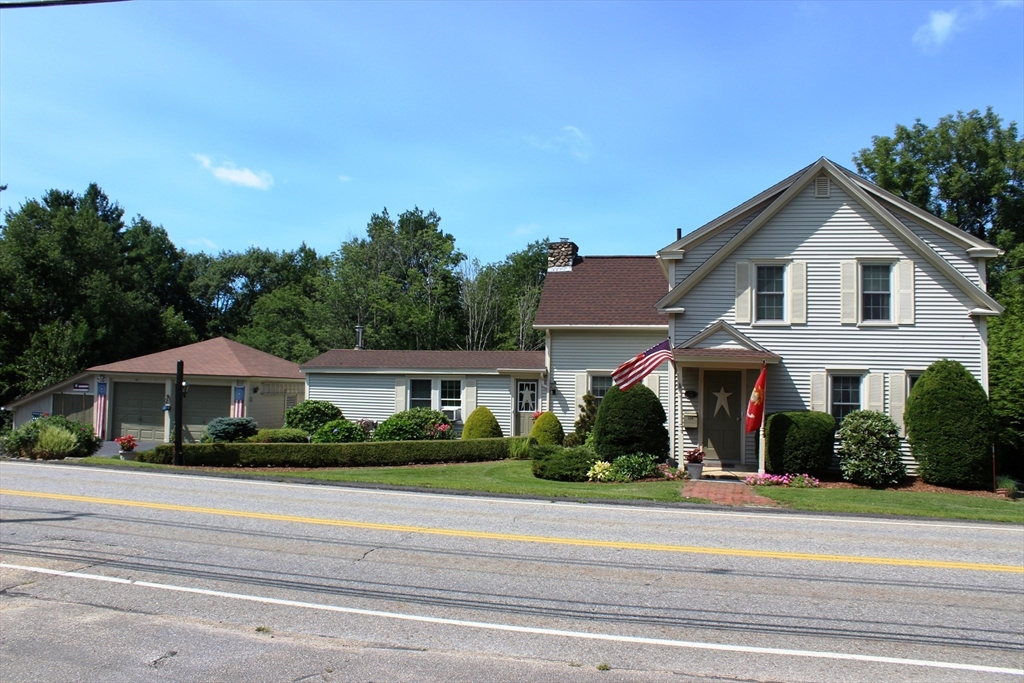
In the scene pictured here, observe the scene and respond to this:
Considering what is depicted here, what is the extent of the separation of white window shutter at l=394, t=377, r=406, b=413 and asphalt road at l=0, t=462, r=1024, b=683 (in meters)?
16.8

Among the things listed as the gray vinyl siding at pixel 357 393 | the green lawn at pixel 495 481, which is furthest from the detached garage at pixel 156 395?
the green lawn at pixel 495 481

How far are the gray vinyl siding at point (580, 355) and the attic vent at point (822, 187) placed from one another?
706 centimetres

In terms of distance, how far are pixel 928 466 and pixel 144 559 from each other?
1731 cm

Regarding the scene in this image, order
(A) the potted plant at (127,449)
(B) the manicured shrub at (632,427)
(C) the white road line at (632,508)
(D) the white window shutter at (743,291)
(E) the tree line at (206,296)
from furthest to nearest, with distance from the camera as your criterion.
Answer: (E) the tree line at (206,296) → (A) the potted plant at (127,449) → (D) the white window shutter at (743,291) → (B) the manicured shrub at (632,427) → (C) the white road line at (632,508)

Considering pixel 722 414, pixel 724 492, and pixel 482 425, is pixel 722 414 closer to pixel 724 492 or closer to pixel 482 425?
pixel 724 492

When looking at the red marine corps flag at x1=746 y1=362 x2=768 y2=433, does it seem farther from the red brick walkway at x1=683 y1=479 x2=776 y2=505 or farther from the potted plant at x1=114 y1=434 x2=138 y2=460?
the potted plant at x1=114 y1=434 x2=138 y2=460

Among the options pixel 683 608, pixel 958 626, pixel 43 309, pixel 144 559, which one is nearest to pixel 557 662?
pixel 683 608

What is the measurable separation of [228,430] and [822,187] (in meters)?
20.2

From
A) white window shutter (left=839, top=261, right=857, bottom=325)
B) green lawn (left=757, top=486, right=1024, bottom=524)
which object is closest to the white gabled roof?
white window shutter (left=839, top=261, right=857, bottom=325)

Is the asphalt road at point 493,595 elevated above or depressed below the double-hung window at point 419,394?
below

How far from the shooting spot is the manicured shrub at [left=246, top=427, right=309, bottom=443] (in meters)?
25.1

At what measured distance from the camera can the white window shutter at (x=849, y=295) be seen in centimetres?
2023

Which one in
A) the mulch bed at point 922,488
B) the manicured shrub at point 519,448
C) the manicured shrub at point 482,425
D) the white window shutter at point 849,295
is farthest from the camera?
the manicured shrub at point 482,425

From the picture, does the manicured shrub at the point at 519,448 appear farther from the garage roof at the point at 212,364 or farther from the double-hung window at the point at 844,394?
the garage roof at the point at 212,364
